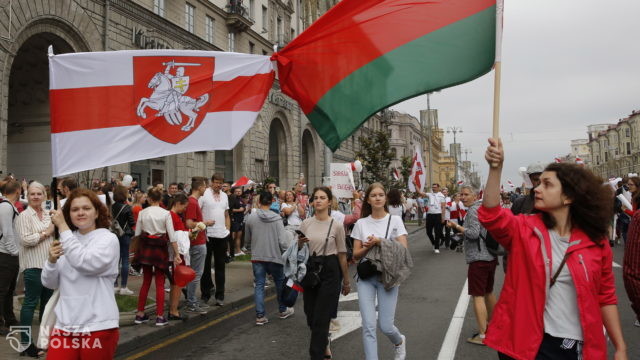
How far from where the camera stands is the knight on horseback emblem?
4.65m

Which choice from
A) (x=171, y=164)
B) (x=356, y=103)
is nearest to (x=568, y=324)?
(x=356, y=103)

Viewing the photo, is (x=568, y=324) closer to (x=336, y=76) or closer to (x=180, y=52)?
(x=336, y=76)

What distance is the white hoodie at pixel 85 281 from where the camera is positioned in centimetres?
340

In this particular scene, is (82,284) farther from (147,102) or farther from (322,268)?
(322,268)

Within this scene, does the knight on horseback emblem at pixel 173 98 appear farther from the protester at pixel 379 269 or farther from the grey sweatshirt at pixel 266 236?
the grey sweatshirt at pixel 266 236

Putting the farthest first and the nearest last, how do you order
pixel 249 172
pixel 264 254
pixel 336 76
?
pixel 249 172 < pixel 264 254 < pixel 336 76

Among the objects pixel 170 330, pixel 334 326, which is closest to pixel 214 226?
pixel 170 330

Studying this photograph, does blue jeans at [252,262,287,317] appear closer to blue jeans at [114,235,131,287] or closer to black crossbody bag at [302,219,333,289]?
black crossbody bag at [302,219,333,289]

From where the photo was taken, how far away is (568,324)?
278 centimetres

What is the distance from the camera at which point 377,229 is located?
5.16 m

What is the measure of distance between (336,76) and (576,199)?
258 cm
